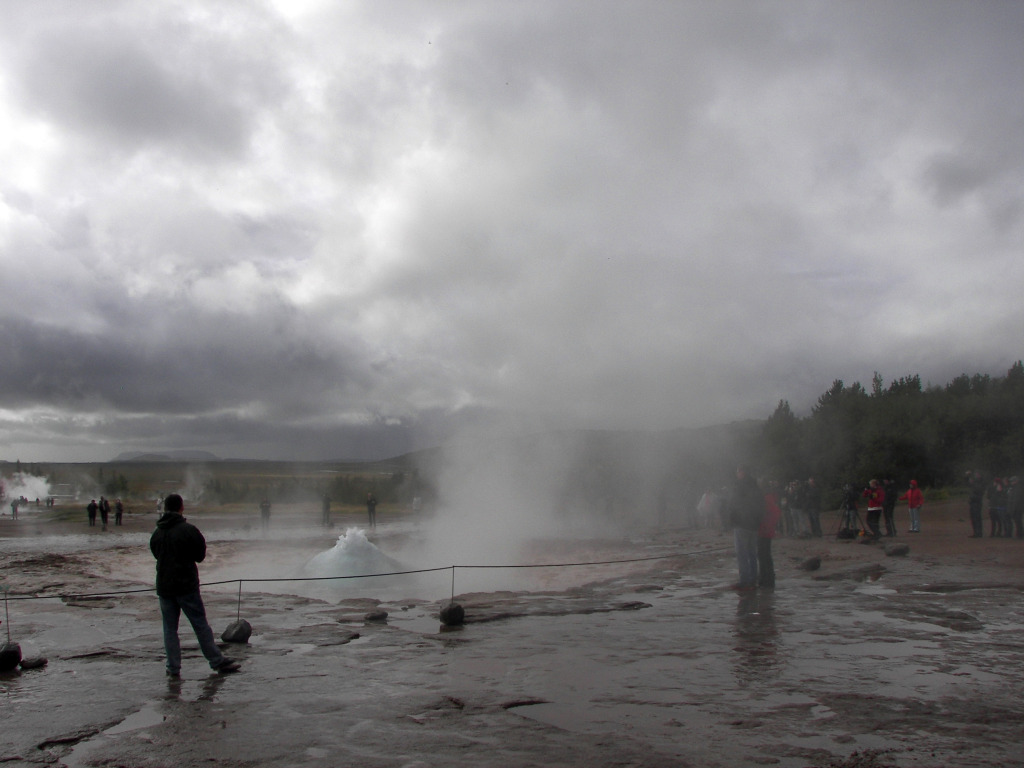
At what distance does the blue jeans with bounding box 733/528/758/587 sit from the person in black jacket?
746 centimetres

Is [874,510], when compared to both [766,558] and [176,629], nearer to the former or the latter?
[766,558]

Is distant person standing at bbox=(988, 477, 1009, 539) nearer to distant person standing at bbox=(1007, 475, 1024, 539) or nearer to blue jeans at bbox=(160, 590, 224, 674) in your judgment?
distant person standing at bbox=(1007, 475, 1024, 539)

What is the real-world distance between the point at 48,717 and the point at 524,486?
30916 millimetres

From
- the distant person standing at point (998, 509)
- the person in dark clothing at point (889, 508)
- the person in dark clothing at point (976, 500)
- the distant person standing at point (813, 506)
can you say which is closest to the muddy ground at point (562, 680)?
the person in dark clothing at point (976, 500)

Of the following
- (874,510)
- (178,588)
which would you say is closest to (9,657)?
(178,588)

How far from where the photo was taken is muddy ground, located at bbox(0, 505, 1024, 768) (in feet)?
15.2

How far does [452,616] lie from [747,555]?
4861 mm

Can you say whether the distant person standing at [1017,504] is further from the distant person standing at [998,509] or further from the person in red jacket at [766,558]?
the person in red jacket at [766,558]

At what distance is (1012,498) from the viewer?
17.7 metres

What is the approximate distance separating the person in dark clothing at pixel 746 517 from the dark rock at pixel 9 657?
877cm

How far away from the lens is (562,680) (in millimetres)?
6395

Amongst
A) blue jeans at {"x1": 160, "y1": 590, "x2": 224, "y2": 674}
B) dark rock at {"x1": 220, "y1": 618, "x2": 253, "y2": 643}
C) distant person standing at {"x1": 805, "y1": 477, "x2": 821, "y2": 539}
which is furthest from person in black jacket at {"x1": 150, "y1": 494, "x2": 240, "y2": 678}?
distant person standing at {"x1": 805, "y1": 477, "x2": 821, "y2": 539}

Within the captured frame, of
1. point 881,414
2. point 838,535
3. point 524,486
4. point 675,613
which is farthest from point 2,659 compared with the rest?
point 881,414

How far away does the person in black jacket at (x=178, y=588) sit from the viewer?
→ 6.66 meters
